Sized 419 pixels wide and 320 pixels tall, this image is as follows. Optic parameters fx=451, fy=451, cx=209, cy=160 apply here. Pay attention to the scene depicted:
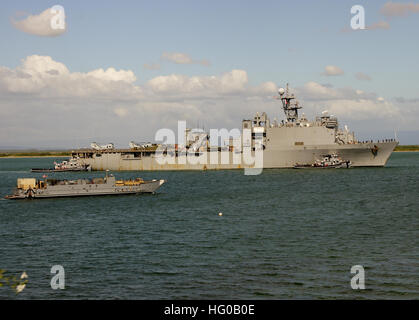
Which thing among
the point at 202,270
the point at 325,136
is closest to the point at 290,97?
the point at 325,136

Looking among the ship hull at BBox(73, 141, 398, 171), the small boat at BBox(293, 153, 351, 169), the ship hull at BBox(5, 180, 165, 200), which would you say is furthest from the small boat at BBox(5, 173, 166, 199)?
the small boat at BBox(293, 153, 351, 169)

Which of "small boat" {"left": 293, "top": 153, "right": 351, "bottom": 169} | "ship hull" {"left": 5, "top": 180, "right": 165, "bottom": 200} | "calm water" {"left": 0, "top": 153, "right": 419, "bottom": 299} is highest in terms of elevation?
"small boat" {"left": 293, "top": 153, "right": 351, "bottom": 169}

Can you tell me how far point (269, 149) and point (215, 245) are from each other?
202 ft

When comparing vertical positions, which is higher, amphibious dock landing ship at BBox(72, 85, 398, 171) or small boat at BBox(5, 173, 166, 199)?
amphibious dock landing ship at BBox(72, 85, 398, 171)

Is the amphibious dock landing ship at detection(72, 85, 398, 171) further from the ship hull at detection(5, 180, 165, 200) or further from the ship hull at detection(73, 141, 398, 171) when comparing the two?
the ship hull at detection(5, 180, 165, 200)

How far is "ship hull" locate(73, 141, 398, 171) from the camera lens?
273ft

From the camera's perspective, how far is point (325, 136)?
Answer: 275ft

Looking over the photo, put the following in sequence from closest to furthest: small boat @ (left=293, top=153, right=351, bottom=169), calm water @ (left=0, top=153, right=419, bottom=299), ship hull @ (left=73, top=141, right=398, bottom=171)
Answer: calm water @ (left=0, top=153, right=419, bottom=299) → ship hull @ (left=73, top=141, right=398, bottom=171) → small boat @ (left=293, top=153, right=351, bottom=169)

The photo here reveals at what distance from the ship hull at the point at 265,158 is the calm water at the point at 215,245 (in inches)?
1338

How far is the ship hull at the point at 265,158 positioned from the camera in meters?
83.1

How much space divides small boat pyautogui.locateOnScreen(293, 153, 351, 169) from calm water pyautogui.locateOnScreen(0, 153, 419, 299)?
33914 mm

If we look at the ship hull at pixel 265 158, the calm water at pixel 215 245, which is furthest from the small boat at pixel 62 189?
the ship hull at pixel 265 158

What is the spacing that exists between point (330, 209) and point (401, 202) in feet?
29.0
